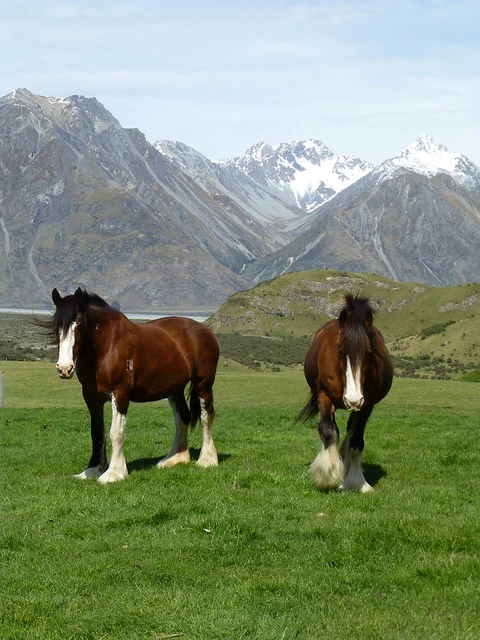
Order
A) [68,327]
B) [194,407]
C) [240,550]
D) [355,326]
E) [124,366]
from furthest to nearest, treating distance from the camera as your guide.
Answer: [194,407], [124,366], [68,327], [355,326], [240,550]

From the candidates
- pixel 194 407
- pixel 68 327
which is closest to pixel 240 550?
pixel 68 327

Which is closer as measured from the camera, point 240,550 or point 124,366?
point 240,550

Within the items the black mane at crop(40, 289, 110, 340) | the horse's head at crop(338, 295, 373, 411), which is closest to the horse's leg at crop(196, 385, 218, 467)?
the black mane at crop(40, 289, 110, 340)

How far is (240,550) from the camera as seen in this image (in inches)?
436

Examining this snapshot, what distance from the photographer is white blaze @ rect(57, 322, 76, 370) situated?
47.7 ft

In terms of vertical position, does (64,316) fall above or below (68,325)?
above

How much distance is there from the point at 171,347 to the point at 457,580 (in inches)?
367

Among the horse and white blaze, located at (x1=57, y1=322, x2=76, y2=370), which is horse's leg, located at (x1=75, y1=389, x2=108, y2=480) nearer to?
white blaze, located at (x1=57, y1=322, x2=76, y2=370)

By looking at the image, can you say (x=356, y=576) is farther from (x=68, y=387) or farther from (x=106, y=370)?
(x=68, y=387)

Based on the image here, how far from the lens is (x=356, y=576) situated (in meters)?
9.94

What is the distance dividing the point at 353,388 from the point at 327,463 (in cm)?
157

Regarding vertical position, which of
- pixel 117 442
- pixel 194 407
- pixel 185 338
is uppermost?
pixel 185 338

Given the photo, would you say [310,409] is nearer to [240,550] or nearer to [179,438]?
[179,438]

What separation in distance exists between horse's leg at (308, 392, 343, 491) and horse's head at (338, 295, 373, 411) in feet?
2.44
